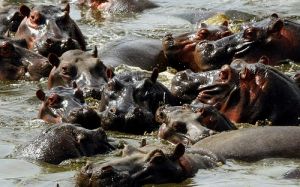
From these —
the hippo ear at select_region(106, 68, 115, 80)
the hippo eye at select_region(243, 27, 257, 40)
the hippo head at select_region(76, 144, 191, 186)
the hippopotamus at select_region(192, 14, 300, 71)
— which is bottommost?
the hippopotamus at select_region(192, 14, 300, 71)

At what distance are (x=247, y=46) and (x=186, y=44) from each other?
915mm

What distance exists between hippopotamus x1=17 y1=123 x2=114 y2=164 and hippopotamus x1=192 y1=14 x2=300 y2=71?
417 cm

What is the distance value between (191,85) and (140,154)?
3502mm

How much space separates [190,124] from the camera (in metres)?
9.45

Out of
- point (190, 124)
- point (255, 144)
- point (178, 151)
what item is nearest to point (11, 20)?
point (190, 124)

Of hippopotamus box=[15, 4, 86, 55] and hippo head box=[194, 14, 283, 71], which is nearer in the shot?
hippo head box=[194, 14, 283, 71]

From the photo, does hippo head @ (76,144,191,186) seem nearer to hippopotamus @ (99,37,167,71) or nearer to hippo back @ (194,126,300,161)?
hippo back @ (194,126,300,161)

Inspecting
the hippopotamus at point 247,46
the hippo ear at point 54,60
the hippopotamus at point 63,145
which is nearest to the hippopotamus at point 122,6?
the hippopotamus at point 247,46

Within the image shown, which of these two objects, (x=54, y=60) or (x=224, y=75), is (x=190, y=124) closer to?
(x=224, y=75)

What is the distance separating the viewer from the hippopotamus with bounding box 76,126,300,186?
735 centimetres

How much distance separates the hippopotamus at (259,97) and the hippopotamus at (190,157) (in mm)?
1182

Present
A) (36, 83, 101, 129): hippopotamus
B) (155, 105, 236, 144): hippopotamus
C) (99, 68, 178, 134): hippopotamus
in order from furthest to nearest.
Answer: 1. (99, 68, 178, 134): hippopotamus
2. (36, 83, 101, 129): hippopotamus
3. (155, 105, 236, 144): hippopotamus

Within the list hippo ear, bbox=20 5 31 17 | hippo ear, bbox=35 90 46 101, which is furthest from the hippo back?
hippo ear, bbox=20 5 31 17

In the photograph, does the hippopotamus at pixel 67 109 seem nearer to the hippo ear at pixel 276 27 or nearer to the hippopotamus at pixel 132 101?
the hippopotamus at pixel 132 101
